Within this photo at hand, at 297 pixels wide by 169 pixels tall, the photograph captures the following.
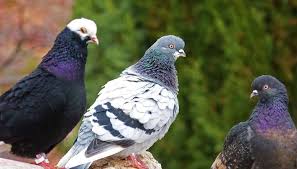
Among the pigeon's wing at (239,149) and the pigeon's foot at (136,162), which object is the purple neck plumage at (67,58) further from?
the pigeon's wing at (239,149)

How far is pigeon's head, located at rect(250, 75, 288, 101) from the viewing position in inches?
263

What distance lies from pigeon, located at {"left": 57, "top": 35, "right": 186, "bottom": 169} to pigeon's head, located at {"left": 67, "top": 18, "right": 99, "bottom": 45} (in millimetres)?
380

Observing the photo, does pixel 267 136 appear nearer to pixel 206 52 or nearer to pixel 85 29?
pixel 85 29

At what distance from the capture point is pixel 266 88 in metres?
6.71

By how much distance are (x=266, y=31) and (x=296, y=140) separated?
3.15m

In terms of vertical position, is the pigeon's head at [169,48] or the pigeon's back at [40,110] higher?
the pigeon's head at [169,48]

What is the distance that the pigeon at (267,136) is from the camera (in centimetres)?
661

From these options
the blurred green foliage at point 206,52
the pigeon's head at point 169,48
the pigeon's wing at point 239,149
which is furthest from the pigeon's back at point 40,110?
the blurred green foliage at point 206,52

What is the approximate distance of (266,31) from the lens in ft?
31.6

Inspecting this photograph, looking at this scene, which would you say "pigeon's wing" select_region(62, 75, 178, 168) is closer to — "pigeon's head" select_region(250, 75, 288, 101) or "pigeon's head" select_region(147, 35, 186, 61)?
"pigeon's head" select_region(147, 35, 186, 61)

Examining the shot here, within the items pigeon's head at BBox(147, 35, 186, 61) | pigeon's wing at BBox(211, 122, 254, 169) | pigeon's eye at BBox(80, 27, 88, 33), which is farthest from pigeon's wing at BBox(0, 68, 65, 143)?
pigeon's wing at BBox(211, 122, 254, 169)

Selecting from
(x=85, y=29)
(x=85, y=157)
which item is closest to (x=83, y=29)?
(x=85, y=29)

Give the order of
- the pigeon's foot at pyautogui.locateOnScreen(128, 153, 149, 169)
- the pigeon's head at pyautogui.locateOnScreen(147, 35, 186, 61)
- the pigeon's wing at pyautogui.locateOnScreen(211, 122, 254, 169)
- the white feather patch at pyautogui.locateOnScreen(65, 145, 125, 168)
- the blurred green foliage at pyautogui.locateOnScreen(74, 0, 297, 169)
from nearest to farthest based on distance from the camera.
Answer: the white feather patch at pyautogui.locateOnScreen(65, 145, 125, 168)
the pigeon's wing at pyautogui.locateOnScreen(211, 122, 254, 169)
the pigeon's foot at pyautogui.locateOnScreen(128, 153, 149, 169)
the pigeon's head at pyautogui.locateOnScreen(147, 35, 186, 61)
the blurred green foliage at pyautogui.locateOnScreen(74, 0, 297, 169)

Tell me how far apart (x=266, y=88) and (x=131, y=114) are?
1.01m
